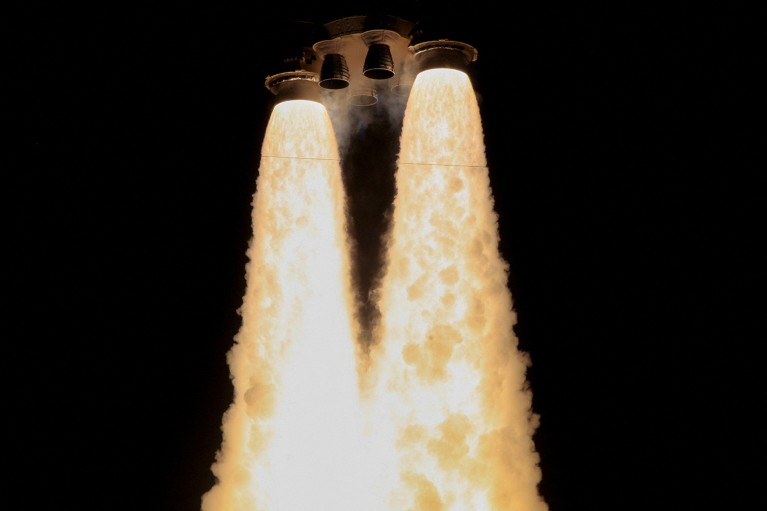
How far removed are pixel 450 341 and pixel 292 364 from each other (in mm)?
1322

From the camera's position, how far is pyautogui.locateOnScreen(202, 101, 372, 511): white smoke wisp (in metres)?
5.72

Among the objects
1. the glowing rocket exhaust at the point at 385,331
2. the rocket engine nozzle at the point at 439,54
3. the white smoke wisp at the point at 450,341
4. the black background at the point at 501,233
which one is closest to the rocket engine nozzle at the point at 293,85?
the glowing rocket exhaust at the point at 385,331

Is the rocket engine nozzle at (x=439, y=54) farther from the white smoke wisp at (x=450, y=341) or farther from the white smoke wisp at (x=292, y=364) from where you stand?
the white smoke wisp at (x=292, y=364)

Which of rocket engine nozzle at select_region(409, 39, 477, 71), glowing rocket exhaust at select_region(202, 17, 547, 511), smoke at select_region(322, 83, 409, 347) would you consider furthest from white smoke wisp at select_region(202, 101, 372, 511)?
rocket engine nozzle at select_region(409, 39, 477, 71)

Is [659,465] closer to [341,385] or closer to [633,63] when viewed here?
[341,385]

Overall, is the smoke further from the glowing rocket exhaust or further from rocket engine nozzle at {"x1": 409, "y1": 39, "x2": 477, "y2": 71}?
rocket engine nozzle at {"x1": 409, "y1": 39, "x2": 477, "y2": 71}

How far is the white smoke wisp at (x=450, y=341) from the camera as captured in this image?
204 inches

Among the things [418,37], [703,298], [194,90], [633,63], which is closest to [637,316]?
[703,298]

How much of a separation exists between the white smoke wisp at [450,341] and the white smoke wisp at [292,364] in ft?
1.57

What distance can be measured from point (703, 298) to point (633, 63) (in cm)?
196

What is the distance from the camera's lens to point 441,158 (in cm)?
541

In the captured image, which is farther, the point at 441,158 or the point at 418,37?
the point at 441,158

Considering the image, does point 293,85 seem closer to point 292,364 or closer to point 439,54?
point 439,54

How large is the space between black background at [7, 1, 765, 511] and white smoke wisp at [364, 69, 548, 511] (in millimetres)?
668
